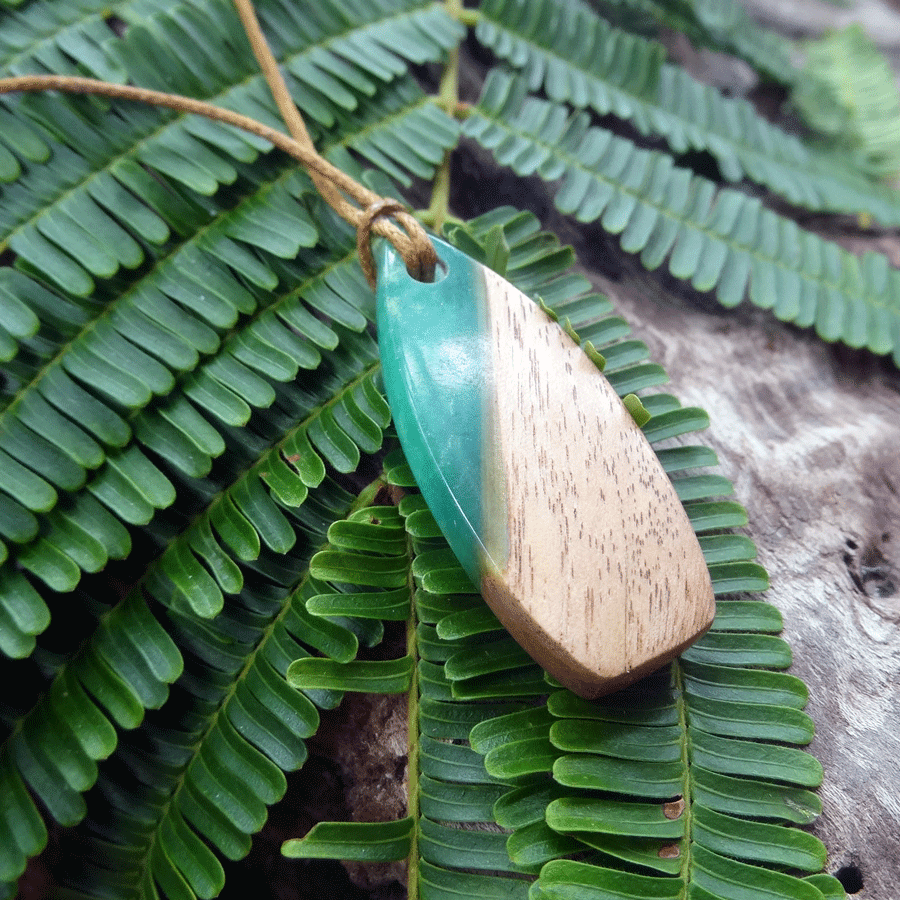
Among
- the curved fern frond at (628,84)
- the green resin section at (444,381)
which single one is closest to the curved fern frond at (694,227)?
the curved fern frond at (628,84)

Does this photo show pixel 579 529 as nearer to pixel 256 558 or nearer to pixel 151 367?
pixel 256 558

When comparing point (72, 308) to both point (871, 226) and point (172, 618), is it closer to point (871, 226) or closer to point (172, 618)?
point (172, 618)

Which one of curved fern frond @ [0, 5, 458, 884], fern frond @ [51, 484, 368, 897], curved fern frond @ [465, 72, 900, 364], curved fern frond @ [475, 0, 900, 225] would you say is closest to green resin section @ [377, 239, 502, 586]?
curved fern frond @ [0, 5, 458, 884]

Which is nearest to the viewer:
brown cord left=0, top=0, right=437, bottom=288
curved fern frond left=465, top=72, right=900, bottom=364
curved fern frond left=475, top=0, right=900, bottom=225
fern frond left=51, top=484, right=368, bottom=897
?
fern frond left=51, top=484, right=368, bottom=897

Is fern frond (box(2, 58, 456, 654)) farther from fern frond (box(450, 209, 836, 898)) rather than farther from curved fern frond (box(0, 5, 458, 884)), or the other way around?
fern frond (box(450, 209, 836, 898))

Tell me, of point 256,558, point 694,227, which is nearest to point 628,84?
point 694,227

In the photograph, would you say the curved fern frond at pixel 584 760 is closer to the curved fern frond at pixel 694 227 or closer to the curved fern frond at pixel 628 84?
the curved fern frond at pixel 694 227

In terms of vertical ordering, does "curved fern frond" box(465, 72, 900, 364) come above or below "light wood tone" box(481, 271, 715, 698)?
above
